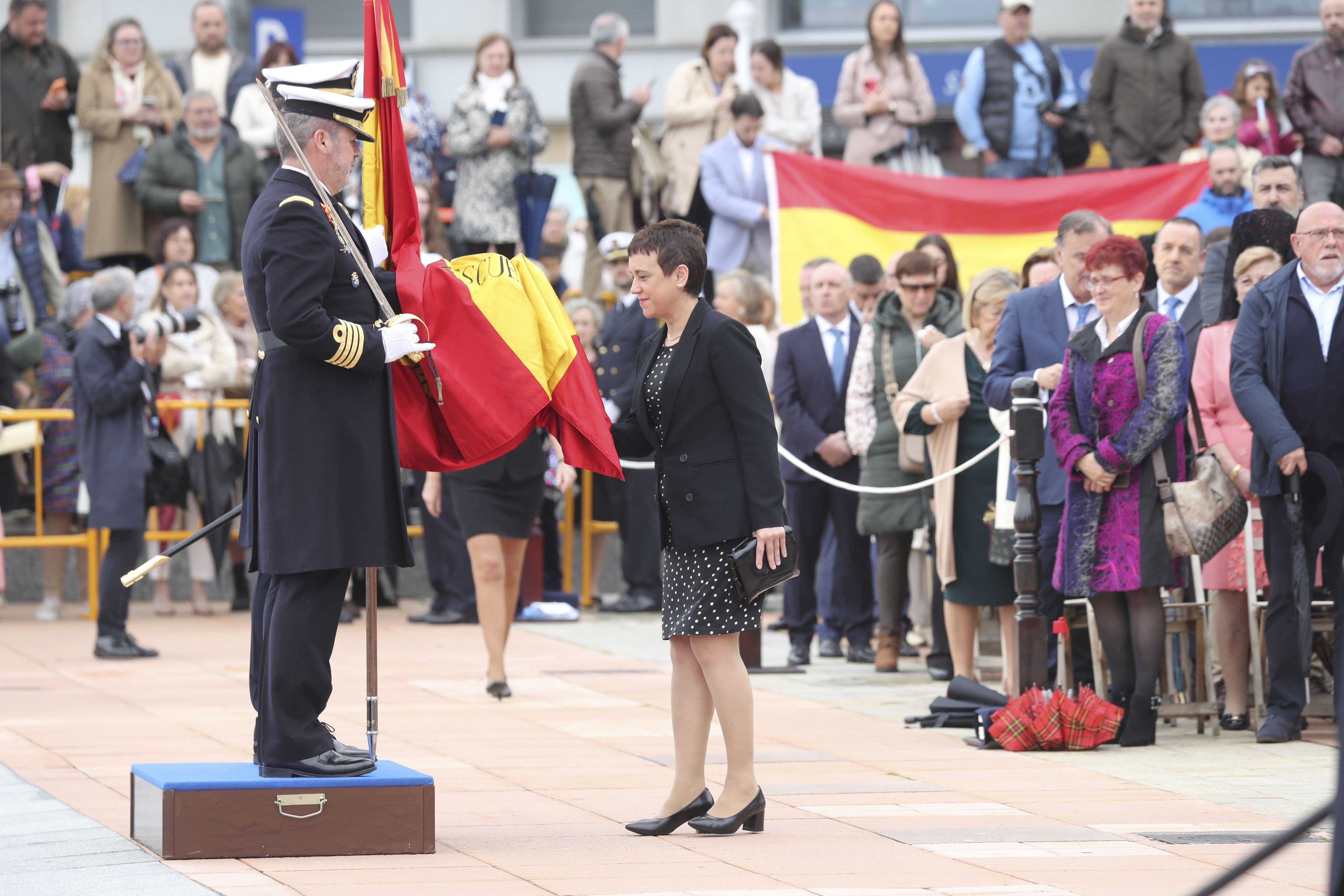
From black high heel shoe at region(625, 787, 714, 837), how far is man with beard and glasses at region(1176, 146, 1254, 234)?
6.91 m

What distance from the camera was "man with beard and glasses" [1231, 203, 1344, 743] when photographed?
8.27 meters

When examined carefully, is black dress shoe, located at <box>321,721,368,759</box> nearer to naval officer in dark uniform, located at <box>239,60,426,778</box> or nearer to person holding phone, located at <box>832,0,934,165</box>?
naval officer in dark uniform, located at <box>239,60,426,778</box>

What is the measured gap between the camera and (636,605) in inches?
543

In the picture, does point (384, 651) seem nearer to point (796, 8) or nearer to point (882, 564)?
point (882, 564)

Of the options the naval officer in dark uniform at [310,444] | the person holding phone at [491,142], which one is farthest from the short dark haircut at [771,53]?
the naval officer in dark uniform at [310,444]

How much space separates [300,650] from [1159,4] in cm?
1109

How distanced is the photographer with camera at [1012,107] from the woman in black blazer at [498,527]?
21.7 feet

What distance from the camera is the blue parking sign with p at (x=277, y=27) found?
2141 cm

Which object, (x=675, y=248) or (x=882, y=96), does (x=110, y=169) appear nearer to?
(x=882, y=96)

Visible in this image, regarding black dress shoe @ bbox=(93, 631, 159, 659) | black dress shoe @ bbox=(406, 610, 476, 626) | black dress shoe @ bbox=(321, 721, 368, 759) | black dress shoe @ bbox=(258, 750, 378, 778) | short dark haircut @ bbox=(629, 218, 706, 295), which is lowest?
black dress shoe @ bbox=(406, 610, 476, 626)

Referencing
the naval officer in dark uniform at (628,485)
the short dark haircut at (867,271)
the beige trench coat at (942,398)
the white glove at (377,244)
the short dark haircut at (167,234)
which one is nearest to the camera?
the white glove at (377,244)

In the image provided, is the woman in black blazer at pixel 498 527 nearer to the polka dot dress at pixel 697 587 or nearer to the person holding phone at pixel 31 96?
the polka dot dress at pixel 697 587

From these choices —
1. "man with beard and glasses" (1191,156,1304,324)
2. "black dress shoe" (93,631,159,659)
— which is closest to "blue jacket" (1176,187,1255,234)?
"man with beard and glasses" (1191,156,1304,324)

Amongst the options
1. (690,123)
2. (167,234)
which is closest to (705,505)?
(167,234)
